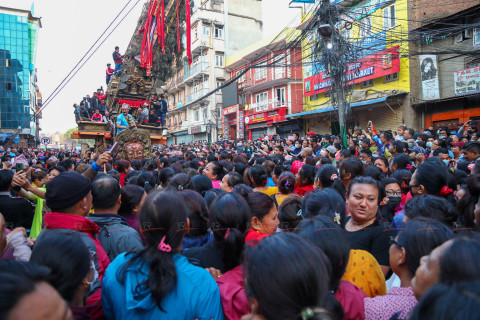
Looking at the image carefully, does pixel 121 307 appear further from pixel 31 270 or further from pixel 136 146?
pixel 136 146

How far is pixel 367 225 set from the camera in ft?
8.97

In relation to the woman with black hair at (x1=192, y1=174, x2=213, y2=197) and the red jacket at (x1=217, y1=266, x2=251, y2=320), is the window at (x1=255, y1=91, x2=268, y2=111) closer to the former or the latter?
the woman with black hair at (x1=192, y1=174, x2=213, y2=197)

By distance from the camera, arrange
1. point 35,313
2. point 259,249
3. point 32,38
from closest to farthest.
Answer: point 35,313, point 259,249, point 32,38

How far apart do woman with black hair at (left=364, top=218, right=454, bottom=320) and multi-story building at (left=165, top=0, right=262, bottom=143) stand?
3132cm

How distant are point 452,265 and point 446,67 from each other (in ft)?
58.0

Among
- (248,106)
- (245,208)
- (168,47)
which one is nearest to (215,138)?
(248,106)

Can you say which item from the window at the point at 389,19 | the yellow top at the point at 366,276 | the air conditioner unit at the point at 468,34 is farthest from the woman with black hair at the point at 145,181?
the window at the point at 389,19

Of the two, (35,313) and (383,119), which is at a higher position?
(383,119)

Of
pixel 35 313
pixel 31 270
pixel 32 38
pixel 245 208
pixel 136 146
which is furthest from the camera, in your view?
pixel 32 38

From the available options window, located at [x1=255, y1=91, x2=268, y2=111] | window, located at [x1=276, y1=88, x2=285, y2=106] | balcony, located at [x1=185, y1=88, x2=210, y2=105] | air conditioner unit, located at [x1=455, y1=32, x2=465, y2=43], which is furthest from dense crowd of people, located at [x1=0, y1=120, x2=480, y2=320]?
balcony, located at [x1=185, y1=88, x2=210, y2=105]

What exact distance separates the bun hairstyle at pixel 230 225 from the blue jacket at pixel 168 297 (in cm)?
36

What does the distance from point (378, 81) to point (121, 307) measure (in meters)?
19.3

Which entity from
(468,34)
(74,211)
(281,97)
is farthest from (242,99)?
(74,211)

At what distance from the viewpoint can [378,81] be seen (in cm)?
1822
